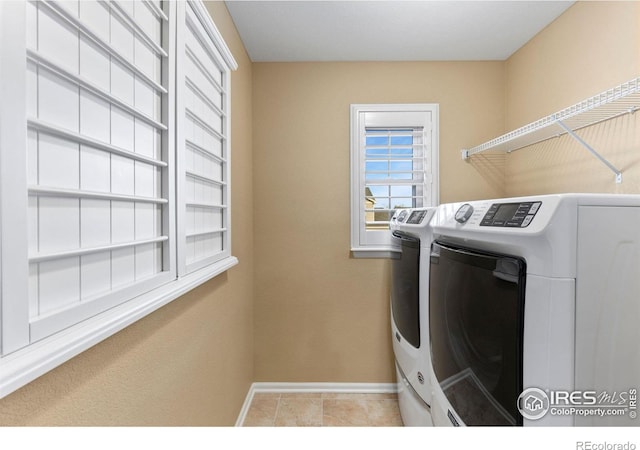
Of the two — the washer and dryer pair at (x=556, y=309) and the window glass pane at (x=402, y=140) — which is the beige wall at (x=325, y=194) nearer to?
the window glass pane at (x=402, y=140)

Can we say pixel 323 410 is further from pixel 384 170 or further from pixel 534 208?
pixel 534 208

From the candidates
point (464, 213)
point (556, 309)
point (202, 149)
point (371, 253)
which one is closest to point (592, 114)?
point (464, 213)

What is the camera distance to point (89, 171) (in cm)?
69

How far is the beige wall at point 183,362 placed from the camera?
63 cm

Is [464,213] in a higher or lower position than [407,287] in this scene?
higher

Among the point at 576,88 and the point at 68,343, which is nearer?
the point at 68,343

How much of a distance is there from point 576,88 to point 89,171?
2216mm

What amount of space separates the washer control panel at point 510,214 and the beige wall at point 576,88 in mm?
1027

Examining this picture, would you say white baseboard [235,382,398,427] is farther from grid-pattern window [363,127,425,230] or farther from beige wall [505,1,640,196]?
beige wall [505,1,640,196]

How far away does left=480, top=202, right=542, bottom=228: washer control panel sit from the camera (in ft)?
2.28

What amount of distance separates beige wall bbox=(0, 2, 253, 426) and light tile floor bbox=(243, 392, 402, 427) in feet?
0.62

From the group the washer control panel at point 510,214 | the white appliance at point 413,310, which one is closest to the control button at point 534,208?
the washer control panel at point 510,214
